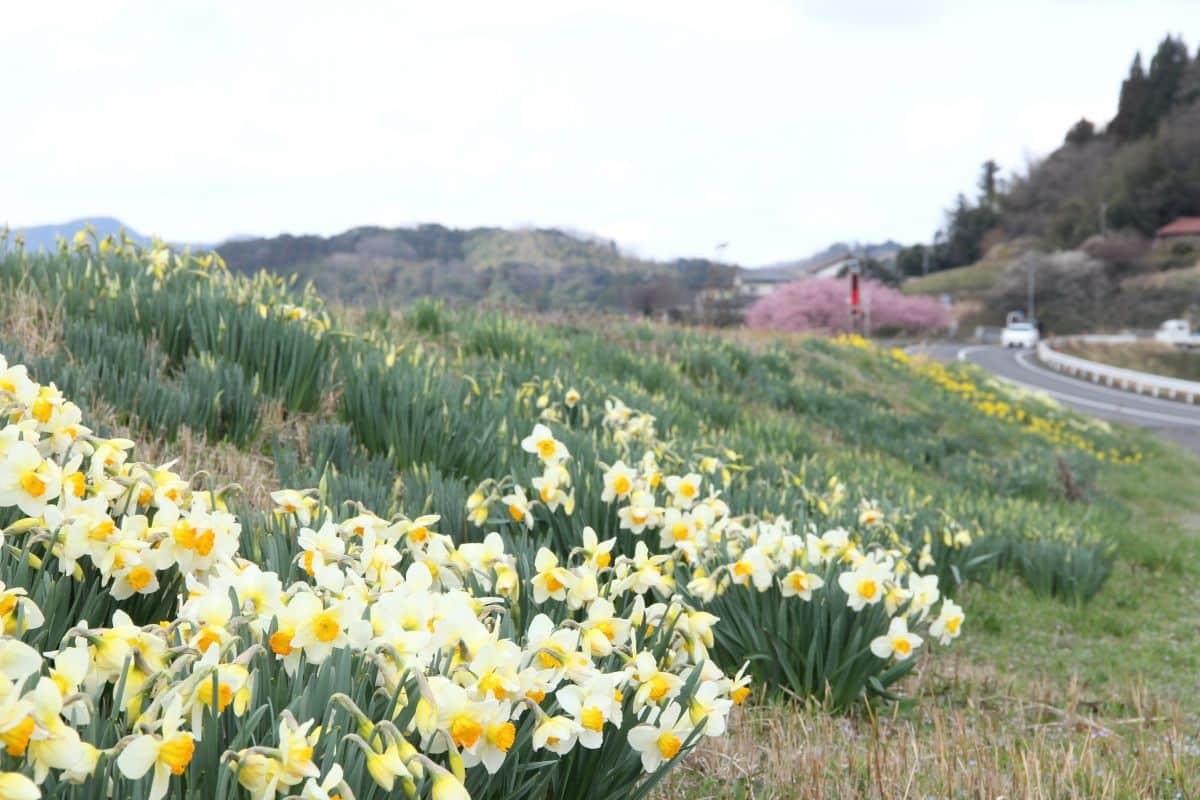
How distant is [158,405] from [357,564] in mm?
2052

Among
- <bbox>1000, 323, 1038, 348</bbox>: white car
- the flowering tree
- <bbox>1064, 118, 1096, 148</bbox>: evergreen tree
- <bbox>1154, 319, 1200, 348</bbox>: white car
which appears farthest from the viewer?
<bbox>1064, 118, 1096, 148</bbox>: evergreen tree

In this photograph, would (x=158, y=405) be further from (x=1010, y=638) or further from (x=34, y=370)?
(x=1010, y=638)

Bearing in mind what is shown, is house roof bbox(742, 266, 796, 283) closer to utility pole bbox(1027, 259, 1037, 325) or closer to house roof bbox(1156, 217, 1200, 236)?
utility pole bbox(1027, 259, 1037, 325)

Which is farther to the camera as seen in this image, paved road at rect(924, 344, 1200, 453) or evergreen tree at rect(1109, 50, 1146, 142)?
evergreen tree at rect(1109, 50, 1146, 142)

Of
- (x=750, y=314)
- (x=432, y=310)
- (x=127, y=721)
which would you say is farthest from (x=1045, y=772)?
(x=750, y=314)

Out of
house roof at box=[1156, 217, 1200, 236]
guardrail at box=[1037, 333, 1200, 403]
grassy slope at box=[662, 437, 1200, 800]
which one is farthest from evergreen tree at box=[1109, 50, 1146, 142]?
grassy slope at box=[662, 437, 1200, 800]

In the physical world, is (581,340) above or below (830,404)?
above

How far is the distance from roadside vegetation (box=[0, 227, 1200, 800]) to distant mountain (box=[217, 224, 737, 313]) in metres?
1.89

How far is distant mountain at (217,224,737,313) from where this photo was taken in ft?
31.7

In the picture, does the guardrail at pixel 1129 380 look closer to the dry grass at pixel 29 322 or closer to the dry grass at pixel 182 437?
the dry grass at pixel 182 437

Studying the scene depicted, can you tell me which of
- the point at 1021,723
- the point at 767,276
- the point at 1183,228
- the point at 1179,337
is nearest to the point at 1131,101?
the point at 1183,228

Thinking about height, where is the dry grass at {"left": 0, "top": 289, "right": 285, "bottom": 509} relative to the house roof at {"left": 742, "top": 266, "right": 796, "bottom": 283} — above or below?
below

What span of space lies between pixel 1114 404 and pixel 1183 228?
60661 mm

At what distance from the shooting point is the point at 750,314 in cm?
A: 4509
